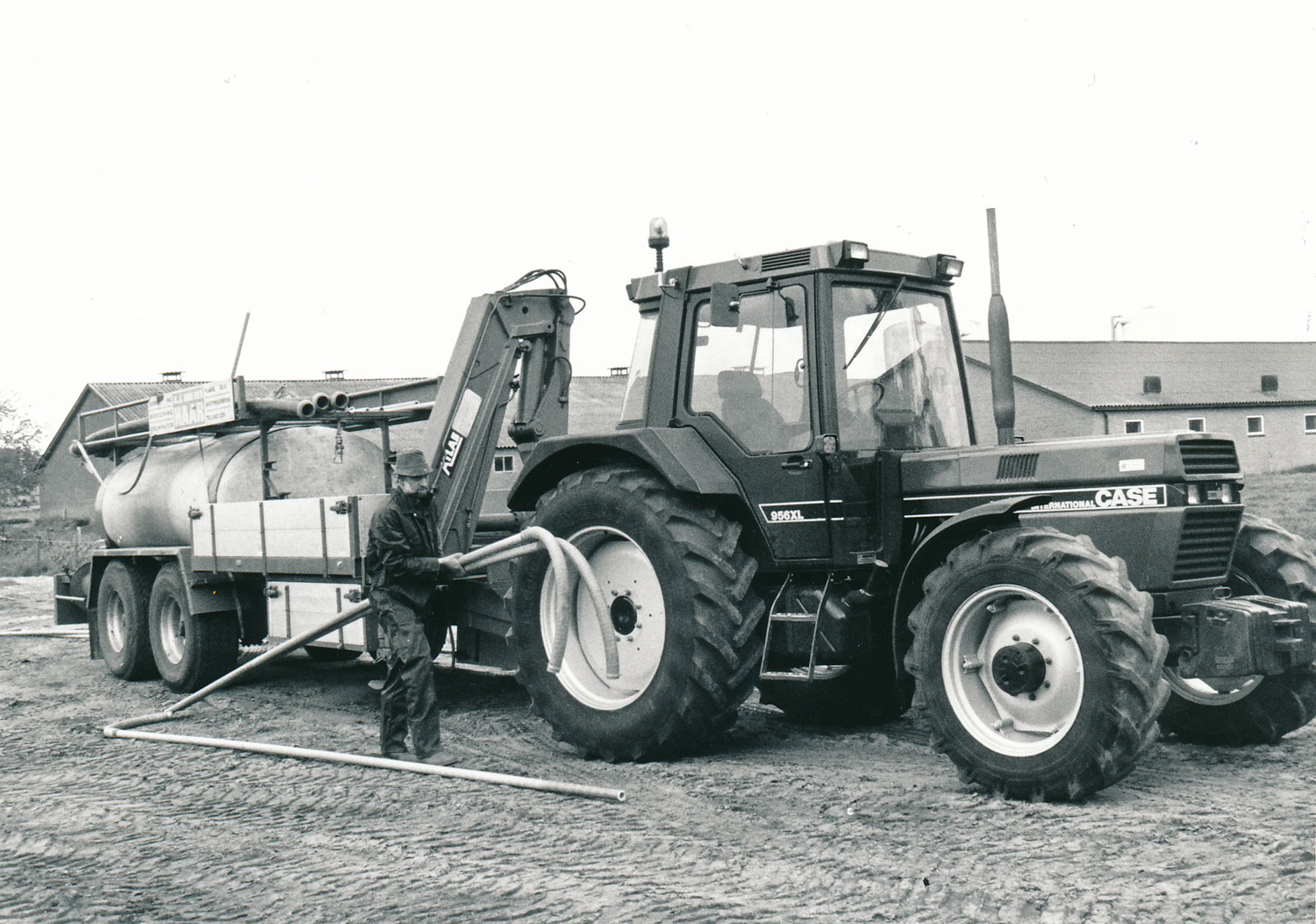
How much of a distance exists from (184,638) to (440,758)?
4.69m

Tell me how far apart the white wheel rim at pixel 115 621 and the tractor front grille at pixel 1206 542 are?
31.0 ft

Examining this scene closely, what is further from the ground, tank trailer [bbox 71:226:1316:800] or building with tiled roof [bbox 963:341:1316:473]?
building with tiled roof [bbox 963:341:1316:473]

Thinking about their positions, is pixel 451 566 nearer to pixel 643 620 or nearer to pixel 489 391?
pixel 643 620

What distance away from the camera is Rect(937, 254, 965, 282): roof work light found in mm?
7852

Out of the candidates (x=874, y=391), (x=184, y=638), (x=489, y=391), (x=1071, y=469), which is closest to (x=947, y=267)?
(x=874, y=391)

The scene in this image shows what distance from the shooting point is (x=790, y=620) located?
24.2 ft

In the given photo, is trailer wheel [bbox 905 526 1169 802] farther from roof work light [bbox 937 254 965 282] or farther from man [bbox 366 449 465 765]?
man [bbox 366 449 465 765]

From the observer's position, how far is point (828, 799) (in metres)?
6.49

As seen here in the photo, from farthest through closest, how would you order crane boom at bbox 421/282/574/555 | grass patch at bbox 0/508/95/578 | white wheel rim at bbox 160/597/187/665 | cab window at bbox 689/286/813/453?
grass patch at bbox 0/508/95/578 → white wheel rim at bbox 160/597/187/665 → crane boom at bbox 421/282/574/555 → cab window at bbox 689/286/813/453

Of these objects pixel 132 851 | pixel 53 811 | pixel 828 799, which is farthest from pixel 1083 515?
pixel 53 811

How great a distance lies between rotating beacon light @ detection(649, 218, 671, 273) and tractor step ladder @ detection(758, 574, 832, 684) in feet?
6.93

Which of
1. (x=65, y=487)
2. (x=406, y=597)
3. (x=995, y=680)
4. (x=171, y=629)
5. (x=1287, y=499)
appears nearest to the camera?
(x=995, y=680)

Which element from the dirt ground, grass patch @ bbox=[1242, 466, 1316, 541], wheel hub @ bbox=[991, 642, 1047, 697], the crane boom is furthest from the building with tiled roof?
wheel hub @ bbox=[991, 642, 1047, 697]

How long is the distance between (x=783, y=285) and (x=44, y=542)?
98.4ft
